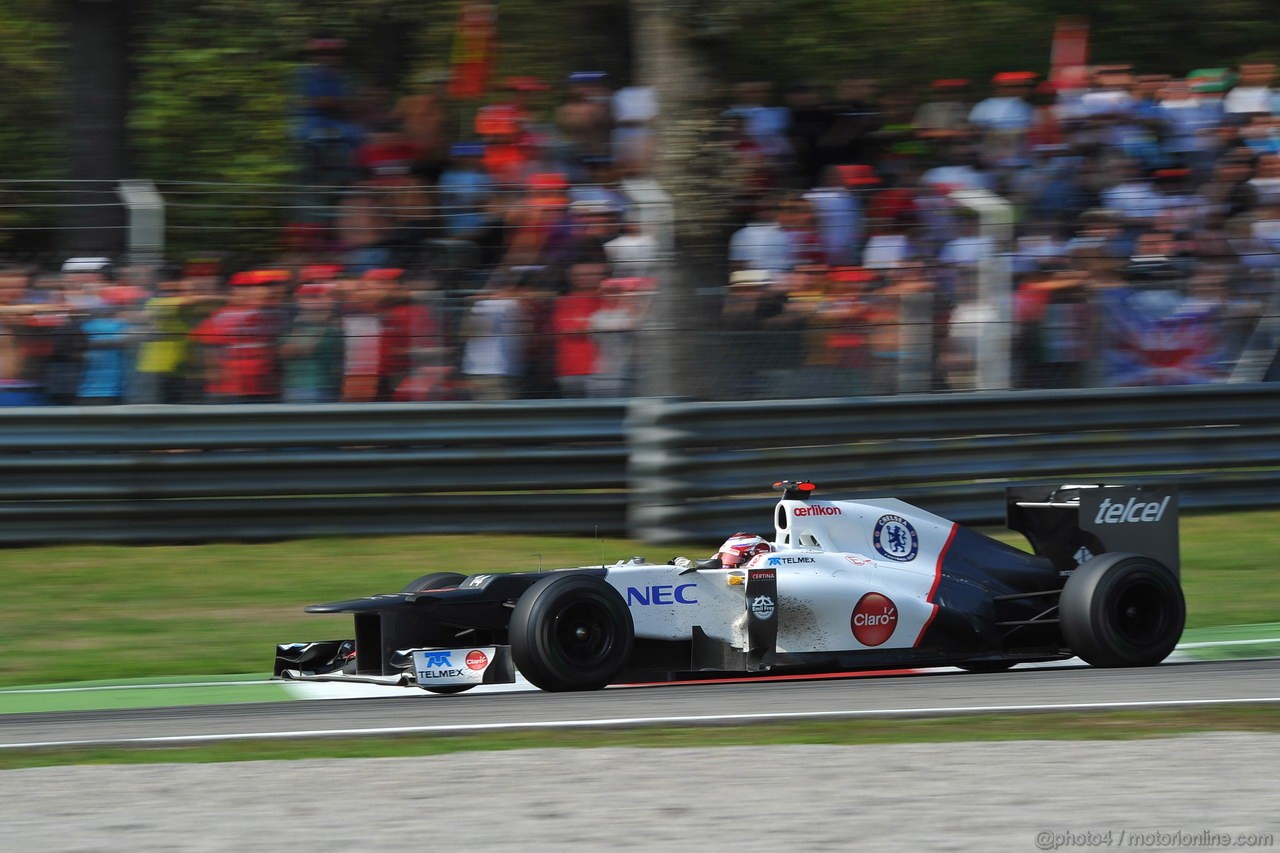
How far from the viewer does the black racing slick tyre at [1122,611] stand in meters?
7.29

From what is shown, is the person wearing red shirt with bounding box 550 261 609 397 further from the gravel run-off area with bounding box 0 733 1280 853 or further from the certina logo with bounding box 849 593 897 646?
the gravel run-off area with bounding box 0 733 1280 853

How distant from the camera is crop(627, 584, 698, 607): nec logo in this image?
6848 mm

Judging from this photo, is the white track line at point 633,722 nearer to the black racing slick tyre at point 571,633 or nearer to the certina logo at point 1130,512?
the black racing slick tyre at point 571,633

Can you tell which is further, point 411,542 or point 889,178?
point 889,178

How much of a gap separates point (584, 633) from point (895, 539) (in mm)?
1468

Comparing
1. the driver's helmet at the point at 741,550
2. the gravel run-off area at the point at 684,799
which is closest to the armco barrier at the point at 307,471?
the driver's helmet at the point at 741,550

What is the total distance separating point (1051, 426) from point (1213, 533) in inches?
48.1

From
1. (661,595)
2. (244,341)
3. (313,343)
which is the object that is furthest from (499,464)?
(661,595)

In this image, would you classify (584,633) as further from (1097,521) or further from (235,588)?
(235,588)

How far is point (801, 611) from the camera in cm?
698

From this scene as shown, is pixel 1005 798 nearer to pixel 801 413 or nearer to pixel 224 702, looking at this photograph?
pixel 224 702

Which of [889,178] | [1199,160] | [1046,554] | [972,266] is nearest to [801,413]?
[972,266]

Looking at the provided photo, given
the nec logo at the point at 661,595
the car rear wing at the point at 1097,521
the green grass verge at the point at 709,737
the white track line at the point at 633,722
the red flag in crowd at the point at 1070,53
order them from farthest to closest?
the red flag in crowd at the point at 1070,53
the car rear wing at the point at 1097,521
the nec logo at the point at 661,595
the white track line at the point at 633,722
the green grass verge at the point at 709,737

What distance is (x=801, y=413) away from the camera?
10680mm
